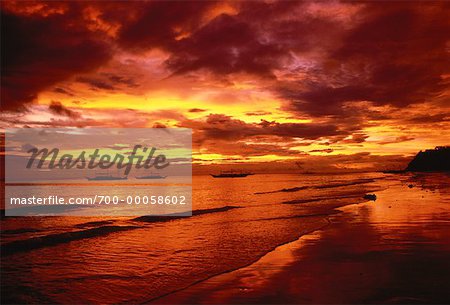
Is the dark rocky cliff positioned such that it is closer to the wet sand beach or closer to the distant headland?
the distant headland

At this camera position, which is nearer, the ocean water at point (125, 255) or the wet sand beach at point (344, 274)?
the wet sand beach at point (344, 274)

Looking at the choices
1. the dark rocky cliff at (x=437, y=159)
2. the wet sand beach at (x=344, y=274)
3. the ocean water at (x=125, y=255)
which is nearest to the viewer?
the wet sand beach at (x=344, y=274)

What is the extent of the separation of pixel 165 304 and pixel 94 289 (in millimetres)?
3218

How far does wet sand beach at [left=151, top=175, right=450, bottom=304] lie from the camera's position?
9.32m

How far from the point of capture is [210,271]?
1312 cm

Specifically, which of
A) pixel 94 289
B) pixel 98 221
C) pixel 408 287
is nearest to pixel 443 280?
pixel 408 287

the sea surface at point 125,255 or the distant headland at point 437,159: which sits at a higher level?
the distant headland at point 437,159

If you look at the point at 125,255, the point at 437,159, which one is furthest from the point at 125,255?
the point at 437,159

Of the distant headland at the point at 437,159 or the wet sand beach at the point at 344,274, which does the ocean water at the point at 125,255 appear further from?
the distant headland at the point at 437,159

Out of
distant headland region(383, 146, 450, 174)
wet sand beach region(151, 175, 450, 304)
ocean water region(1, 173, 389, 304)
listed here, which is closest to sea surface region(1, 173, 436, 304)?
ocean water region(1, 173, 389, 304)

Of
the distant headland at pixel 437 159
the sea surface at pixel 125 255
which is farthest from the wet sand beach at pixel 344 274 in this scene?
the distant headland at pixel 437 159

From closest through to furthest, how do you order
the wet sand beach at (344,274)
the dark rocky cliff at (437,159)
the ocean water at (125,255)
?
the wet sand beach at (344,274) → the ocean water at (125,255) → the dark rocky cliff at (437,159)

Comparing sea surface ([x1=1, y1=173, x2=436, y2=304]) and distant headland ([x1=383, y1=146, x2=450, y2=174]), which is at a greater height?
distant headland ([x1=383, y1=146, x2=450, y2=174])

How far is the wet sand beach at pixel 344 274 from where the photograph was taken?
9320 millimetres
